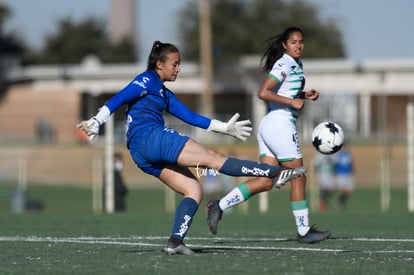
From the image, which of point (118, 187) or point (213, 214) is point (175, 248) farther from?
point (118, 187)

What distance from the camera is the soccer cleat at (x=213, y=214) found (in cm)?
1073

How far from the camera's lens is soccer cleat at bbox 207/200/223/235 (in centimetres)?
1073

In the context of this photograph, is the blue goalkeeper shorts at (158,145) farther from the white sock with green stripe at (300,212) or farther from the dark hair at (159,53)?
the white sock with green stripe at (300,212)

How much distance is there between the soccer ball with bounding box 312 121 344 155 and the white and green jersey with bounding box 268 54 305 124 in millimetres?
346

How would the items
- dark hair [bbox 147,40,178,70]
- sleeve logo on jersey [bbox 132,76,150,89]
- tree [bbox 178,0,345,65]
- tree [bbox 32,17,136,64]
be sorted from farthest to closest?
tree [bbox 32,17,136,64] < tree [bbox 178,0,345,65] < dark hair [bbox 147,40,178,70] < sleeve logo on jersey [bbox 132,76,150,89]

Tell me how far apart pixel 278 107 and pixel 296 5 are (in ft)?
263

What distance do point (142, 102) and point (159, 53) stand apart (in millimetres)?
572

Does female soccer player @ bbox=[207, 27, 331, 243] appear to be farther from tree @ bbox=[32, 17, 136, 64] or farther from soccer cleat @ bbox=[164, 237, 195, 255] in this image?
tree @ bbox=[32, 17, 136, 64]

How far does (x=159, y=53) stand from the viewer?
10172mm

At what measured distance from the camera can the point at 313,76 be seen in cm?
5297

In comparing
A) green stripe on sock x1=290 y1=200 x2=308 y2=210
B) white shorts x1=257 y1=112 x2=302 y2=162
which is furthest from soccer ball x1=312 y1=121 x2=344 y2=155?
green stripe on sock x1=290 y1=200 x2=308 y2=210

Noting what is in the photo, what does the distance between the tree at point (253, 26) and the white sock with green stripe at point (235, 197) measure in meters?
72.5

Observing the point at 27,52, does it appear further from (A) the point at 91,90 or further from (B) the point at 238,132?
(B) the point at 238,132

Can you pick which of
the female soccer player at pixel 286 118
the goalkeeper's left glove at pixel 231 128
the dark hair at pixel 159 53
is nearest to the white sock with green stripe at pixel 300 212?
the female soccer player at pixel 286 118
